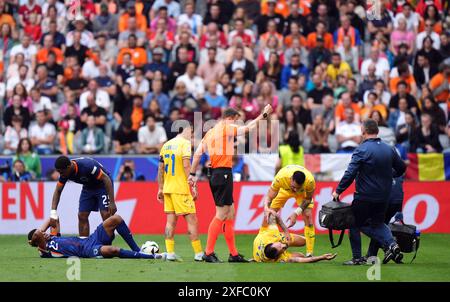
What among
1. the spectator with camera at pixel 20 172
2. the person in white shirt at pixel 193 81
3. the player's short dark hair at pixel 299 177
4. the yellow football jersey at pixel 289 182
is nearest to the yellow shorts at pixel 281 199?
the yellow football jersey at pixel 289 182

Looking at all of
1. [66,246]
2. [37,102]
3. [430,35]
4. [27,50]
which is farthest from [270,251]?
[27,50]

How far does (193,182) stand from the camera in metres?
17.8

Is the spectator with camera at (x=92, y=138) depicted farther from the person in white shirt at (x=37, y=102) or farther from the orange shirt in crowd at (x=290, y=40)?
the orange shirt in crowd at (x=290, y=40)

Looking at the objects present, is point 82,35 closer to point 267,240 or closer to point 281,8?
point 281,8

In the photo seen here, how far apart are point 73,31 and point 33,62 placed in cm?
137

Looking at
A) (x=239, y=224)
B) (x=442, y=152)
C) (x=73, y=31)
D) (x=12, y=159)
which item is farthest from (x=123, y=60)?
(x=442, y=152)

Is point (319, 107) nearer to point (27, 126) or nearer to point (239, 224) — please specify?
point (239, 224)

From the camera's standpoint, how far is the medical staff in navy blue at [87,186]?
18406 millimetres

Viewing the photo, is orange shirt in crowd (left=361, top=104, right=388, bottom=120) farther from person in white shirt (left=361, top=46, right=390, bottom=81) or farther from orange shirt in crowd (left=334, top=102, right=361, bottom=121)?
person in white shirt (left=361, top=46, right=390, bottom=81)

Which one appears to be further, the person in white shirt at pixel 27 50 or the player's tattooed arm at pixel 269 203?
the person in white shirt at pixel 27 50

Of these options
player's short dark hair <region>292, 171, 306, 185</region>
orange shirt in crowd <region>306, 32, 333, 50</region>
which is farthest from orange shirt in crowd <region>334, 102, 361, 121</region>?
player's short dark hair <region>292, 171, 306, 185</region>

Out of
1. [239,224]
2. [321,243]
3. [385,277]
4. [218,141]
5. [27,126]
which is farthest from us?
[27,126]

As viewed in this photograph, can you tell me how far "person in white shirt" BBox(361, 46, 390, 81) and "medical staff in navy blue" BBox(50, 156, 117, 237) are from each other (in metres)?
11.2

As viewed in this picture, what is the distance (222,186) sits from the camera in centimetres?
1775
